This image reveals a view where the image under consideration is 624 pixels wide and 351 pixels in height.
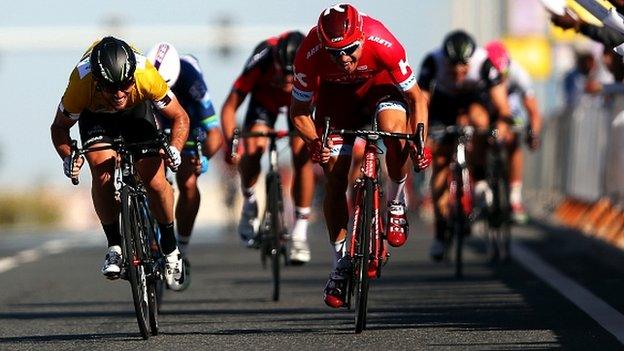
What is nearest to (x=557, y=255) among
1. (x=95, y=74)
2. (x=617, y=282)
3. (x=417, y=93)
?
(x=617, y=282)

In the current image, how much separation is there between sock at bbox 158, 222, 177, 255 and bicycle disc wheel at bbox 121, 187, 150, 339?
65cm

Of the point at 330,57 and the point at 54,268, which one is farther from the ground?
the point at 330,57

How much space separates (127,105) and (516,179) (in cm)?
809

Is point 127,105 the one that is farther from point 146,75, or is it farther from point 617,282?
A: point 617,282

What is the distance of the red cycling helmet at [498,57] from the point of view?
683 inches

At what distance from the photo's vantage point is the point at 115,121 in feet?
38.2

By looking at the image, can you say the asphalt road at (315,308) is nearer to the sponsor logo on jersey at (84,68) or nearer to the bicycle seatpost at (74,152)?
the bicycle seatpost at (74,152)

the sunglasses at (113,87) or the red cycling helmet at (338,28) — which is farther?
the red cycling helmet at (338,28)

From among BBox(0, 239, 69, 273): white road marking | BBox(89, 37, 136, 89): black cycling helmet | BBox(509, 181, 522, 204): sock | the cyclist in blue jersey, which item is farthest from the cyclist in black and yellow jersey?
BBox(0, 239, 69, 273): white road marking

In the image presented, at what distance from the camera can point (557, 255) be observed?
63.5ft

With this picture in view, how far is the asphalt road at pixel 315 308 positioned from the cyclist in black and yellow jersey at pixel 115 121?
28.1 inches

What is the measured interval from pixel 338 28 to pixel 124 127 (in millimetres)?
1460

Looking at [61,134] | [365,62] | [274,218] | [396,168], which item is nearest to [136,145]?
[61,134]

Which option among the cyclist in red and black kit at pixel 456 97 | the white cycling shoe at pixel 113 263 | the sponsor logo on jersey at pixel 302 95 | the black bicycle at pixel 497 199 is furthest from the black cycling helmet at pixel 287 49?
the black bicycle at pixel 497 199
